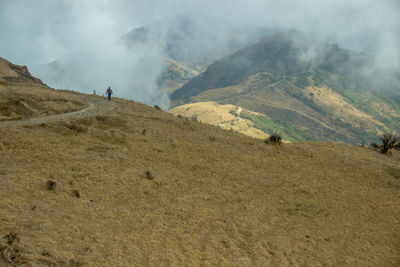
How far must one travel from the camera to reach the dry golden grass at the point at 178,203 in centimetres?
1001

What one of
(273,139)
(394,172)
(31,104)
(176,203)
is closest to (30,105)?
(31,104)

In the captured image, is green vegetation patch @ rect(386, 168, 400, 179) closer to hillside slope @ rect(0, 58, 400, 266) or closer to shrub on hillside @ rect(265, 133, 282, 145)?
hillside slope @ rect(0, 58, 400, 266)

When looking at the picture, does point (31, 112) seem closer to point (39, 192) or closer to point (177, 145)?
point (177, 145)

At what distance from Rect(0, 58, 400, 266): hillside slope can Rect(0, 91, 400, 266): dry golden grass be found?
0.19 ft

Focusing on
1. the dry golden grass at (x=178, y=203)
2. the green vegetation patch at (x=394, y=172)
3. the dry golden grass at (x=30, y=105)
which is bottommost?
the dry golden grass at (x=178, y=203)

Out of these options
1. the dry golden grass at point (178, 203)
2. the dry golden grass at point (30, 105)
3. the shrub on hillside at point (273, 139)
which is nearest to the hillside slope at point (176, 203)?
the dry golden grass at point (178, 203)

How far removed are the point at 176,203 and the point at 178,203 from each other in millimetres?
96

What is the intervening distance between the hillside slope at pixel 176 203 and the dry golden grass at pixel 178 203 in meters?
0.06

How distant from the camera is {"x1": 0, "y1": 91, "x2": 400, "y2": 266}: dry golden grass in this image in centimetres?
1001

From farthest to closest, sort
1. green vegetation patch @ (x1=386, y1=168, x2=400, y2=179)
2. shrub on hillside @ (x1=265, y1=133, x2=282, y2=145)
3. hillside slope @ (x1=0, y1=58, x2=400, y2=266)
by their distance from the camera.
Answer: shrub on hillside @ (x1=265, y1=133, x2=282, y2=145) < green vegetation patch @ (x1=386, y1=168, x2=400, y2=179) < hillside slope @ (x1=0, y1=58, x2=400, y2=266)

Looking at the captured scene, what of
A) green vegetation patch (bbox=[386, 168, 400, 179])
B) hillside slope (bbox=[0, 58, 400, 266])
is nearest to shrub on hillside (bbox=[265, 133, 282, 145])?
hillside slope (bbox=[0, 58, 400, 266])

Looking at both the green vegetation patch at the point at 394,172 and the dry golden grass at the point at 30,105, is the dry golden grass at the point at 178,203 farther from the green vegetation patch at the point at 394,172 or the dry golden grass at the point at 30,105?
the dry golden grass at the point at 30,105

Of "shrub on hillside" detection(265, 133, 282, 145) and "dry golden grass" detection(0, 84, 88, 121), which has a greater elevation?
"dry golden grass" detection(0, 84, 88, 121)

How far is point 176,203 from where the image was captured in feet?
46.4
